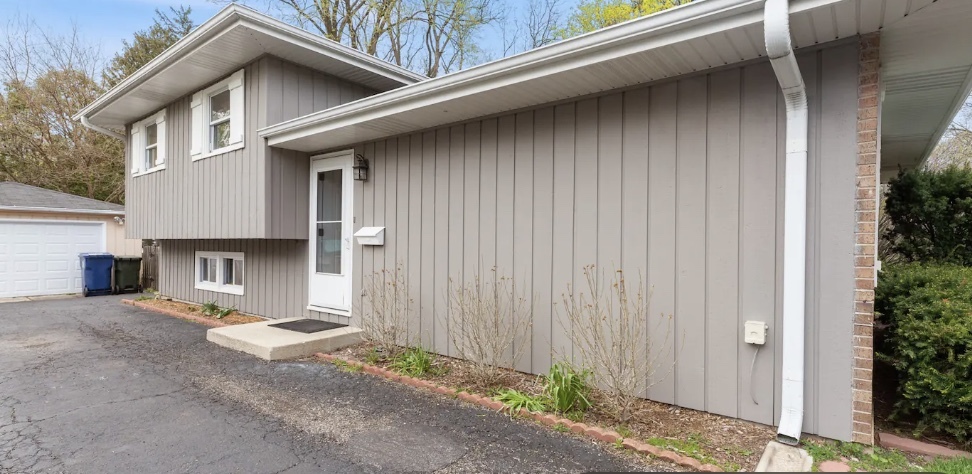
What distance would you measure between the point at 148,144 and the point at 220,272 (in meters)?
3.28

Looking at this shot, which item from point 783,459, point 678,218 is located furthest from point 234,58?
point 783,459

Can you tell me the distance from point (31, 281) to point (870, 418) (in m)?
15.1

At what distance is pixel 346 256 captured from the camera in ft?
19.5

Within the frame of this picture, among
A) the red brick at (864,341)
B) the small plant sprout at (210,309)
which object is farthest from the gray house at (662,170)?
the small plant sprout at (210,309)

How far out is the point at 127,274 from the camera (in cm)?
1162

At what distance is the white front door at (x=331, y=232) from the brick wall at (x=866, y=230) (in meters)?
5.04

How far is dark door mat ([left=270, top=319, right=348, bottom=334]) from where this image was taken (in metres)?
5.59

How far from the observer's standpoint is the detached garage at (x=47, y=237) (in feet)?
34.0

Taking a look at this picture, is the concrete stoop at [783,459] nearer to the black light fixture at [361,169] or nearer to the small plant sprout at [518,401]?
the small plant sprout at [518,401]

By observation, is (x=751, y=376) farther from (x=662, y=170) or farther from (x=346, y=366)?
(x=346, y=366)

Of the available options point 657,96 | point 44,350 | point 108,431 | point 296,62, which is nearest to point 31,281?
point 44,350

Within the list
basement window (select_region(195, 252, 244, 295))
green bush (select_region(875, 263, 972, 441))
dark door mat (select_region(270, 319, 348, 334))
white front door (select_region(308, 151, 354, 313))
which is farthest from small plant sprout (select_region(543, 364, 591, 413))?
basement window (select_region(195, 252, 244, 295))

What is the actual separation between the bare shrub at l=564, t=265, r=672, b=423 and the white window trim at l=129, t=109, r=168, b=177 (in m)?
8.21

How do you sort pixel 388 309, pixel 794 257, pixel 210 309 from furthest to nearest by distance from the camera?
pixel 210 309
pixel 388 309
pixel 794 257
